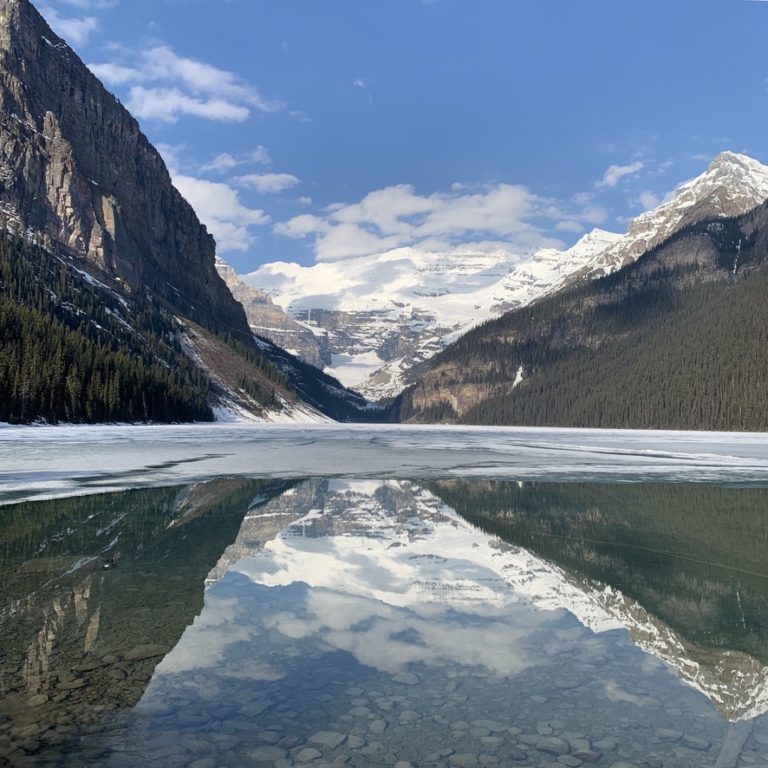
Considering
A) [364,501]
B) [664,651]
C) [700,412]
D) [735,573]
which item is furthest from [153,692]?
[700,412]

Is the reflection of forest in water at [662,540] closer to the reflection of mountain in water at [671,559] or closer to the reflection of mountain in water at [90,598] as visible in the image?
the reflection of mountain in water at [671,559]

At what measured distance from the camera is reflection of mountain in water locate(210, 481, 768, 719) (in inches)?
409

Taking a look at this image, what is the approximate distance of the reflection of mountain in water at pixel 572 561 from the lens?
34.1ft

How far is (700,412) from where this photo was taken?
164 m

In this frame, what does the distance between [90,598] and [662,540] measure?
1460cm

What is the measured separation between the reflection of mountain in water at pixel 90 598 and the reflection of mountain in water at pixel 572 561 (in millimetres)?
1380

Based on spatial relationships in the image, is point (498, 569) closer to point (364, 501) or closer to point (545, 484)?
point (364, 501)

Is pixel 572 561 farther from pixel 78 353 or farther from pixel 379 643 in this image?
pixel 78 353

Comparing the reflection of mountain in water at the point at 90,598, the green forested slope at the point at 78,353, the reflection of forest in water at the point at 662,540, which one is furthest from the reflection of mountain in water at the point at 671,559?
the green forested slope at the point at 78,353

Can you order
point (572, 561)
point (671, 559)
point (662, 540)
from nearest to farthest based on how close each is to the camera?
point (572, 561) < point (671, 559) < point (662, 540)

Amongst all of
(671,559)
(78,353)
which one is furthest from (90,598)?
(78,353)

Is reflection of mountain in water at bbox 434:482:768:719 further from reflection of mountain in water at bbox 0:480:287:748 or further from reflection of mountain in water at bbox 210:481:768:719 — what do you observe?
reflection of mountain in water at bbox 0:480:287:748

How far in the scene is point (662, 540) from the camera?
18.1 meters

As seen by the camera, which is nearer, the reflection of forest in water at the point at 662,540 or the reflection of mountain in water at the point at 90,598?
the reflection of mountain in water at the point at 90,598
